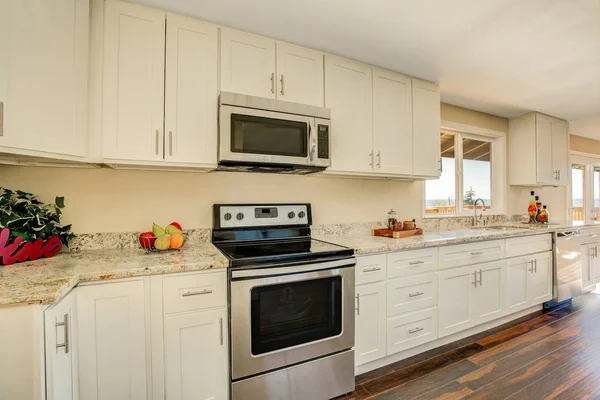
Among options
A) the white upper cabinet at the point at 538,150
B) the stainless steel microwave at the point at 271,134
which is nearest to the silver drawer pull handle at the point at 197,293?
the stainless steel microwave at the point at 271,134

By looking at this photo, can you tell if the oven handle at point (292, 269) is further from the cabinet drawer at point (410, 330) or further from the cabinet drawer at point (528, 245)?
the cabinet drawer at point (528, 245)

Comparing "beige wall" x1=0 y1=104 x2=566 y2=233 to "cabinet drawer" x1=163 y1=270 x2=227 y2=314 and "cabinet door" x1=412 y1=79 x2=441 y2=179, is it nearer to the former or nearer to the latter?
"cabinet door" x1=412 y1=79 x2=441 y2=179

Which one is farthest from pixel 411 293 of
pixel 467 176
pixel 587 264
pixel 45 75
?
pixel 587 264

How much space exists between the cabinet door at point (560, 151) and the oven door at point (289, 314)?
12.3 ft

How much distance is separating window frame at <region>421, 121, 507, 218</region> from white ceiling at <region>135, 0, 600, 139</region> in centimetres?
74

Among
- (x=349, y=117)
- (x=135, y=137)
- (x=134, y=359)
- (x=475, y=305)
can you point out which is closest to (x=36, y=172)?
(x=135, y=137)

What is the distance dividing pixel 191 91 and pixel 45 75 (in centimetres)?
68

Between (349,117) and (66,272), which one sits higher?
(349,117)

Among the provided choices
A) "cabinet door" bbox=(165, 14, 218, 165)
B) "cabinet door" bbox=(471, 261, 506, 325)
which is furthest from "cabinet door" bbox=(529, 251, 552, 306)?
"cabinet door" bbox=(165, 14, 218, 165)

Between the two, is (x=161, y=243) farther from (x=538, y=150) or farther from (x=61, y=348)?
(x=538, y=150)

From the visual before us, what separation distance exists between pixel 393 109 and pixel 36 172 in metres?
2.55

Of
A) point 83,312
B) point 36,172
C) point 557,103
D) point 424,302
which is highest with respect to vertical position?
point 557,103

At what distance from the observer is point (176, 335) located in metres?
1.44

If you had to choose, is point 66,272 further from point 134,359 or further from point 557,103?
point 557,103
